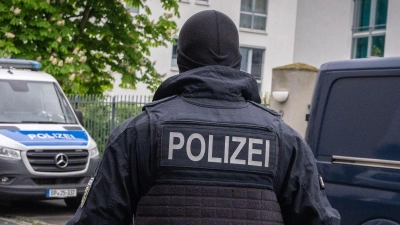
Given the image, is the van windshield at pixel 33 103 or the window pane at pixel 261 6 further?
the window pane at pixel 261 6

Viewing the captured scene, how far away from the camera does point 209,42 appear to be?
110 inches

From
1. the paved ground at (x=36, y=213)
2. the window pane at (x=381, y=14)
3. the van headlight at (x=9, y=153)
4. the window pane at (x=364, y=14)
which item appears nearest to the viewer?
the paved ground at (x=36, y=213)

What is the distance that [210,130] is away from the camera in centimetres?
271

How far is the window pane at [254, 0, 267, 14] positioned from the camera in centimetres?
4084

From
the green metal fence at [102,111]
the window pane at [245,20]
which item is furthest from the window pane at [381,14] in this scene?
the green metal fence at [102,111]

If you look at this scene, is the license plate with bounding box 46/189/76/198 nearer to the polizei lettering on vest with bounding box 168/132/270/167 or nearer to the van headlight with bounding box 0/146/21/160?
the van headlight with bounding box 0/146/21/160

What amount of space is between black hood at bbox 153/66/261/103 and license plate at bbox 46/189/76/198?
30.4 ft

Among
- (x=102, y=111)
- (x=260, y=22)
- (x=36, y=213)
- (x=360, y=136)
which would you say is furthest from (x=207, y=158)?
(x=260, y=22)

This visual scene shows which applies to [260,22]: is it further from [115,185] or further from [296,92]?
[115,185]

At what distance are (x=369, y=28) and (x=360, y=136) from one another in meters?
29.8

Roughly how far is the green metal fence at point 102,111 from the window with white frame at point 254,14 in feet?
74.1

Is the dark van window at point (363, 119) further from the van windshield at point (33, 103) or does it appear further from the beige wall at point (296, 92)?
the van windshield at point (33, 103)

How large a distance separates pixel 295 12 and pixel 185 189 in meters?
39.2

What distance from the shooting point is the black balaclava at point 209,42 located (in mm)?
2783
